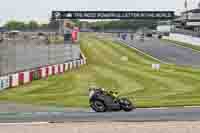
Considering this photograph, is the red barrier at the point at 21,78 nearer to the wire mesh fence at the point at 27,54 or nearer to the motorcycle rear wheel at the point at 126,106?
the wire mesh fence at the point at 27,54

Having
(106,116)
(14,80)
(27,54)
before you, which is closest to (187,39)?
(27,54)

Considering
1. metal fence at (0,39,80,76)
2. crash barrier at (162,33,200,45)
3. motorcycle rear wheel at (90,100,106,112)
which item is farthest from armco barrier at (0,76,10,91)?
crash barrier at (162,33,200,45)

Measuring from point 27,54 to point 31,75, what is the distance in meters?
1.32

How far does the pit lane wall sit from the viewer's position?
1013 inches

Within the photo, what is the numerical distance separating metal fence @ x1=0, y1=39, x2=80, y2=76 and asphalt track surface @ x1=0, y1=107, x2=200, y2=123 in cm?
854

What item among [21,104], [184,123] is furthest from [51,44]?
[184,123]

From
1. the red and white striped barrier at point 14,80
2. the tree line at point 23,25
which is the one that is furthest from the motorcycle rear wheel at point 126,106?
the tree line at point 23,25

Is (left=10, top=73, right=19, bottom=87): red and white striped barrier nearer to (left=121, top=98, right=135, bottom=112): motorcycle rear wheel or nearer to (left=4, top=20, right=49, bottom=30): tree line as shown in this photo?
(left=121, top=98, right=135, bottom=112): motorcycle rear wheel

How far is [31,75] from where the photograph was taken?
1142 inches

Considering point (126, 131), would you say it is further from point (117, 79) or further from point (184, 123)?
point (117, 79)

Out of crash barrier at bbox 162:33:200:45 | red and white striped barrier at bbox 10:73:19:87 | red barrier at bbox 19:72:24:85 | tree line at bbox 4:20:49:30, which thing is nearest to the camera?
red and white striped barrier at bbox 10:73:19:87

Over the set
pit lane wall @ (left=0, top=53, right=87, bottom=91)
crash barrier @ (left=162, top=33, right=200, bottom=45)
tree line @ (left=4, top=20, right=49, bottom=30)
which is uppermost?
tree line @ (left=4, top=20, right=49, bottom=30)

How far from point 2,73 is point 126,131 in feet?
46.3

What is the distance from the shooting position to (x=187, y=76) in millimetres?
32312
